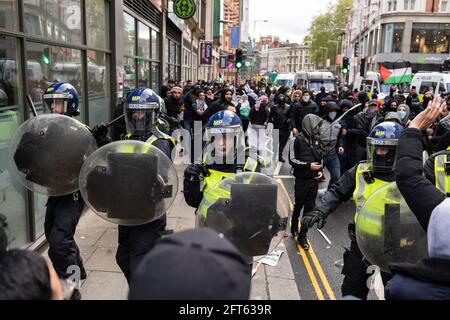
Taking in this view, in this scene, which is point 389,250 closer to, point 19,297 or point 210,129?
point 210,129

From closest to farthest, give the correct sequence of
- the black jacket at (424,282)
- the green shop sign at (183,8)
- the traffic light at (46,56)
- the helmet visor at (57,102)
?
the black jacket at (424,282), the helmet visor at (57,102), the traffic light at (46,56), the green shop sign at (183,8)

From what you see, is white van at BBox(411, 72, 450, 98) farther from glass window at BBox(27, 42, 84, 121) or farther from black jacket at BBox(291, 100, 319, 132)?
glass window at BBox(27, 42, 84, 121)

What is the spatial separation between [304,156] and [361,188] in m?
2.36

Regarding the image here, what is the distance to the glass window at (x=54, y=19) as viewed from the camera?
5285 mm

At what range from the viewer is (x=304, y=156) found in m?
6.01

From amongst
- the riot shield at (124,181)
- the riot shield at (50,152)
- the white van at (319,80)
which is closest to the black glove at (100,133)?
the riot shield at (50,152)

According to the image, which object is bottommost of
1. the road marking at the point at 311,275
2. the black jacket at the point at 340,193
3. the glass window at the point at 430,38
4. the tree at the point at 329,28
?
the road marking at the point at 311,275

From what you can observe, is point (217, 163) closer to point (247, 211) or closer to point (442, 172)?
point (247, 211)

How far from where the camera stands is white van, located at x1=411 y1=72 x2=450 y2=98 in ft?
67.3

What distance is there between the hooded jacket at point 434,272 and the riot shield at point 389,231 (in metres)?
0.89

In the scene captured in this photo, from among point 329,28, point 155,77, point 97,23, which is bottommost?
point 155,77

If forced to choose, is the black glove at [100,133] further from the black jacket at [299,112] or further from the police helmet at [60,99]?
the black jacket at [299,112]

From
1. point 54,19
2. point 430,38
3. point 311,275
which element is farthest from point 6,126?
point 430,38
